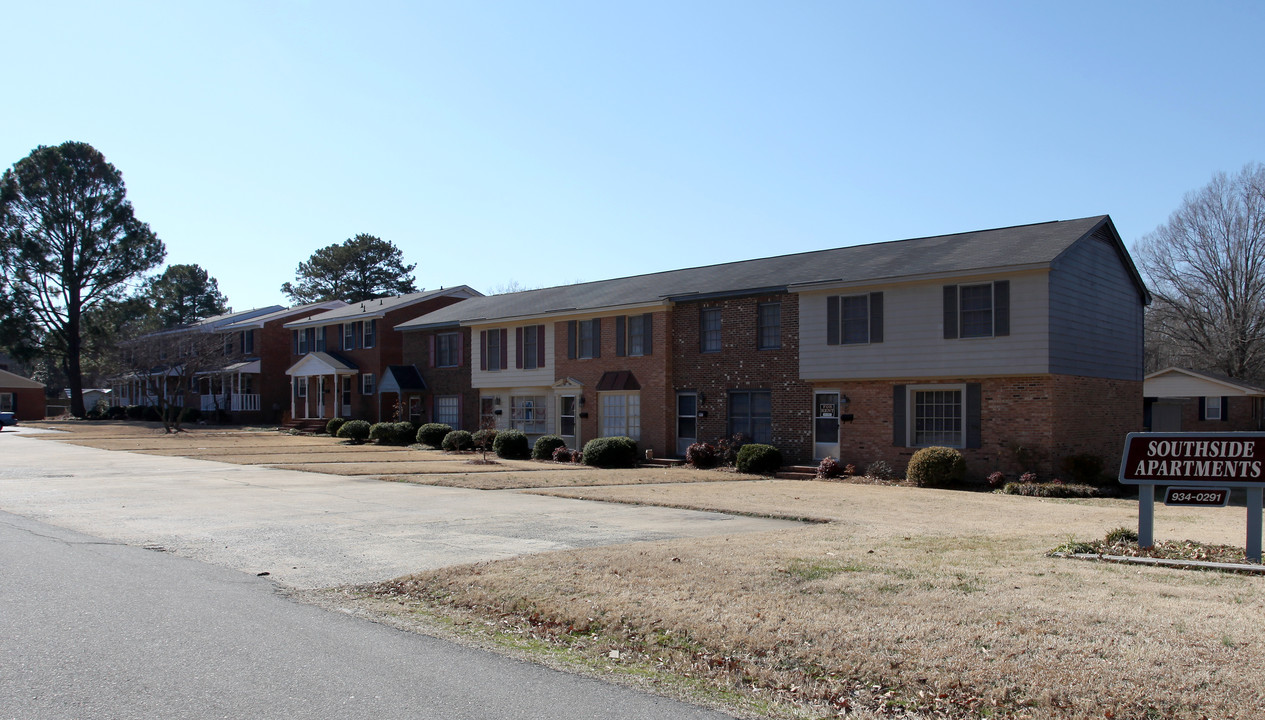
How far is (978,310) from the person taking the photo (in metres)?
22.0

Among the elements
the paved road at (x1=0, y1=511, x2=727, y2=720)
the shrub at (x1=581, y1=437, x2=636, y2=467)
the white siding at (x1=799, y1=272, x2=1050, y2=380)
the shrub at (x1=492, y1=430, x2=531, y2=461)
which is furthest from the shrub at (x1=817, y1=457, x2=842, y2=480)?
the paved road at (x1=0, y1=511, x2=727, y2=720)

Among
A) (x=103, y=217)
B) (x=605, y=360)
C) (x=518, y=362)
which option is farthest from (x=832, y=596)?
(x=103, y=217)

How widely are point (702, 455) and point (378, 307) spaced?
2356 cm

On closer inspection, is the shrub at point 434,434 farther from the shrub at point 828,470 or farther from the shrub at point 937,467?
the shrub at point 937,467

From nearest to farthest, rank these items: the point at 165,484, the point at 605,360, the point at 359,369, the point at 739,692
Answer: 1. the point at 739,692
2. the point at 165,484
3. the point at 605,360
4. the point at 359,369

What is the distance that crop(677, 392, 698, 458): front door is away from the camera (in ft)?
93.9

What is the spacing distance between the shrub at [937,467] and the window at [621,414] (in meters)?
10.6

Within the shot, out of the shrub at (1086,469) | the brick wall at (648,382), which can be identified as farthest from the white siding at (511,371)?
the shrub at (1086,469)

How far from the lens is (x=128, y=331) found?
55.1 metres

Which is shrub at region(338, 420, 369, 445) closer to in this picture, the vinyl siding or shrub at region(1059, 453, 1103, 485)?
the vinyl siding

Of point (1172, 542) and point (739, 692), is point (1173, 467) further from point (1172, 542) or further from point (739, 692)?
point (739, 692)

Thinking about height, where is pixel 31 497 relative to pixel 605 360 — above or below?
below

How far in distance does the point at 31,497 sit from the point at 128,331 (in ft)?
142

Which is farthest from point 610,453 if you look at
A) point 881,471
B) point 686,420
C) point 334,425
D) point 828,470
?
point 334,425
